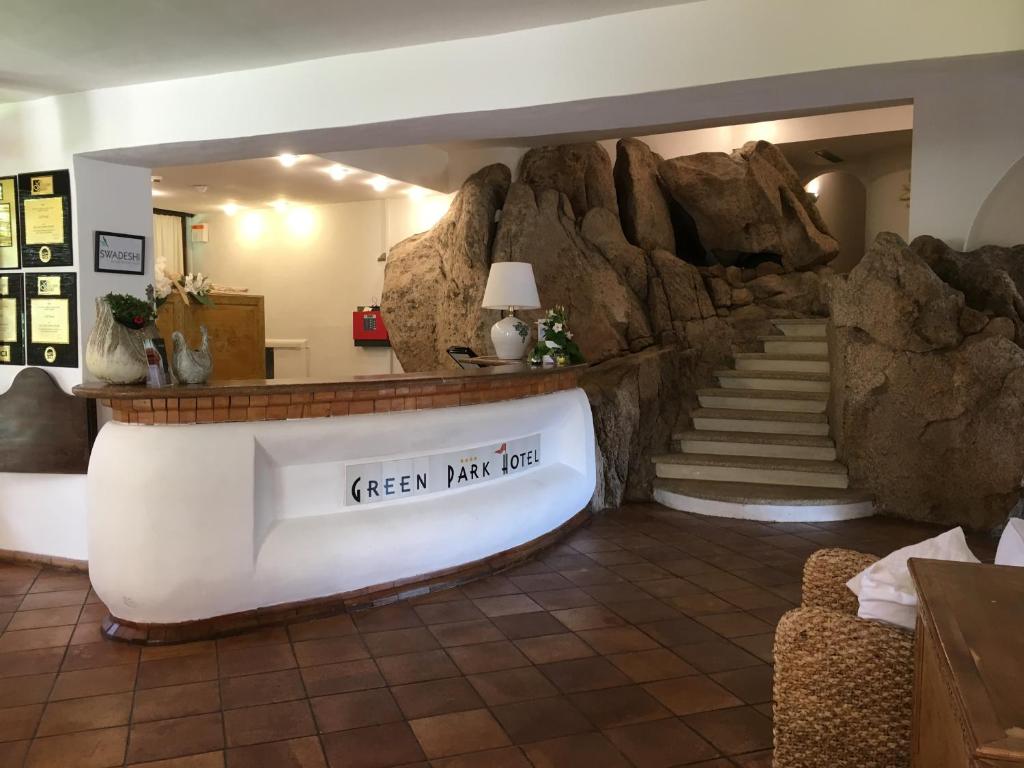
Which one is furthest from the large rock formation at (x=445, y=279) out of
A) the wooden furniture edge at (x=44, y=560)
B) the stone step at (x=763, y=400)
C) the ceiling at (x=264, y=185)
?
the wooden furniture edge at (x=44, y=560)

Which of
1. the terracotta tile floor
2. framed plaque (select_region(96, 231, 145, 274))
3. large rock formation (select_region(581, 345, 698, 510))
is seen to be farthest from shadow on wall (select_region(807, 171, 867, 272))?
framed plaque (select_region(96, 231, 145, 274))

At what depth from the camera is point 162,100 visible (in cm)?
449

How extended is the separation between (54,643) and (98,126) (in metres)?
2.96

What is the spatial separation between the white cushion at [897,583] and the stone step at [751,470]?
3.97 meters

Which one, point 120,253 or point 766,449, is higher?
point 120,253

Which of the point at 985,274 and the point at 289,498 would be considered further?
the point at 985,274

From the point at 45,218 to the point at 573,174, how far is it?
18.2 feet

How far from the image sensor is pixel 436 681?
3018 millimetres

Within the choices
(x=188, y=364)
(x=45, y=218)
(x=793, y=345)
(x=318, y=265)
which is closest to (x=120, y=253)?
(x=45, y=218)

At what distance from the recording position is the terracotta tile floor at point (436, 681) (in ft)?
8.31

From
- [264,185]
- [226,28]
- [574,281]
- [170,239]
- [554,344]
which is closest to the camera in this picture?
[226,28]

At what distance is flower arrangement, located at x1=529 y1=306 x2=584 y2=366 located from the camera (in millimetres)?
5348

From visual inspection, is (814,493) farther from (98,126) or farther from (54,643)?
(98,126)

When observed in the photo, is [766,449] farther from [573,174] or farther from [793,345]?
[573,174]
